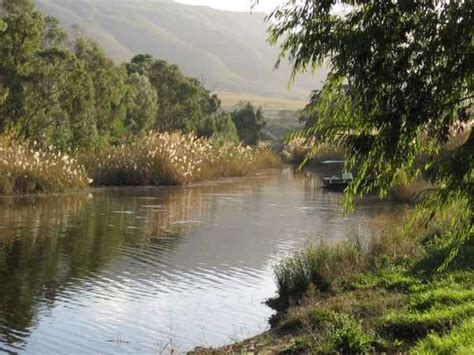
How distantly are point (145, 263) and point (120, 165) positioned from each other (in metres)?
18.8

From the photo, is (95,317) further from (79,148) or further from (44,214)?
(79,148)

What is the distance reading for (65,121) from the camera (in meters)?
34.4

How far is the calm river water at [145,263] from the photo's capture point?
11016mm

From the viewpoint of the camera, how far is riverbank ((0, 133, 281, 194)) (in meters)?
28.2

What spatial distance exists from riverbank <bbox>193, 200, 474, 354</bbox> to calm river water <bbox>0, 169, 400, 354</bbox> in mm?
871

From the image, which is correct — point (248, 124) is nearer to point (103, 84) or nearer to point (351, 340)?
point (103, 84)

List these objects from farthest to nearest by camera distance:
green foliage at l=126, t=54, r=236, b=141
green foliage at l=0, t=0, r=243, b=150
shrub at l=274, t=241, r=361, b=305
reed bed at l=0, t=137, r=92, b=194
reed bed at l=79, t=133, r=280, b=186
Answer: green foliage at l=126, t=54, r=236, b=141, reed bed at l=79, t=133, r=280, b=186, green foliage at l=0, t=0, r=243, b=150, reed bed at l=0, t=137, r=92, b=194, shrub at l=274, t=241, r=361, b=305

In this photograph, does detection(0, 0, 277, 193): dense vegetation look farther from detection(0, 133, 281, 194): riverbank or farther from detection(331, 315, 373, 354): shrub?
detection(331, 315, 373, 354): shrub

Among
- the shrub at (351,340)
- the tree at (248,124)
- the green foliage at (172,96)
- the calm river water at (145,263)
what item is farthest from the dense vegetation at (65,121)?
the tree at (248,124)

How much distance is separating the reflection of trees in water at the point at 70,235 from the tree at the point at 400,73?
640 cm

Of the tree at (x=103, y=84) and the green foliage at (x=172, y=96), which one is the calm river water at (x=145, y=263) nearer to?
the tree at (x=103, y=84)

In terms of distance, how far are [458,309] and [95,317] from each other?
5.48 meters

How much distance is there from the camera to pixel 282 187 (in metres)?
37.3

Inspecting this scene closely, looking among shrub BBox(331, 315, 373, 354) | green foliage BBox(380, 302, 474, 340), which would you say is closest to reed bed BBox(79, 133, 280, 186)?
green foliage BBox(380, 302, 474, 340)
